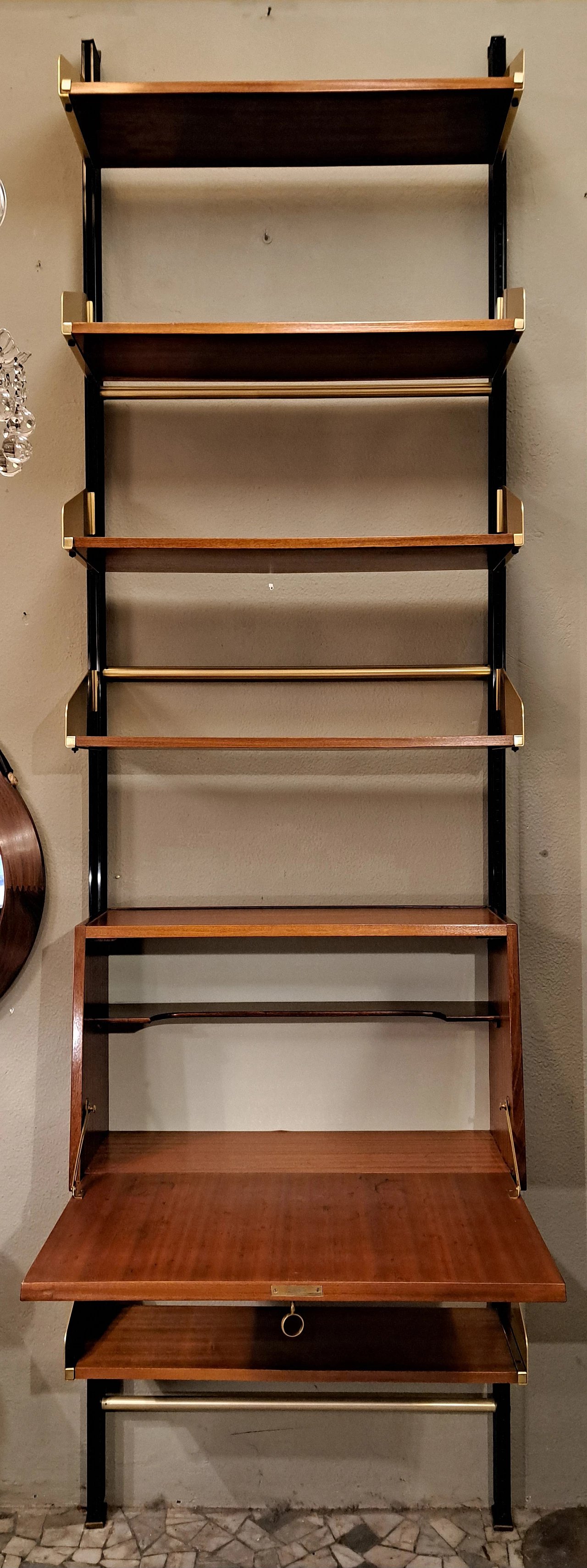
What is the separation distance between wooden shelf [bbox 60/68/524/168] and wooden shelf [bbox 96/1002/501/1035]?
1657mm

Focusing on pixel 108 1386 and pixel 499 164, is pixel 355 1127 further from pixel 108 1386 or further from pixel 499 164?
pixel 499 164

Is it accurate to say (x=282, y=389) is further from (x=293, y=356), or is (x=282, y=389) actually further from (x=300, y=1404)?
(x=300, y=1404)

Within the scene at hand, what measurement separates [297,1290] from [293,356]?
1.57m

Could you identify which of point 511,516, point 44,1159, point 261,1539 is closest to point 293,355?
point 511,516

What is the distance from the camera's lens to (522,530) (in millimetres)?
1638

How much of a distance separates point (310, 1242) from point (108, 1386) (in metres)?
0.75

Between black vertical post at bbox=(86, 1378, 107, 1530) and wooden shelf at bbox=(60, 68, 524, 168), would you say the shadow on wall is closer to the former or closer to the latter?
black vertical post at bbox=(86, 1378, 107, 1530)

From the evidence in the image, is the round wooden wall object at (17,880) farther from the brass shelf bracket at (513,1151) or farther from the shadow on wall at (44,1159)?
the brass shelf bracket at (513,1151)

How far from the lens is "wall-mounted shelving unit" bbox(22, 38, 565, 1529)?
4.86 ft

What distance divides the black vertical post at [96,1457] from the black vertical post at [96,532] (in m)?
0.94

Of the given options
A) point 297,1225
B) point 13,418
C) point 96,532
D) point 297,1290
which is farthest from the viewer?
point 96,532

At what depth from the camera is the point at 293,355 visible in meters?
1.73

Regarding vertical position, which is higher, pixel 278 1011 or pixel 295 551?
pixel 295 551

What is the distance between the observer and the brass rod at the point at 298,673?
1850mm
